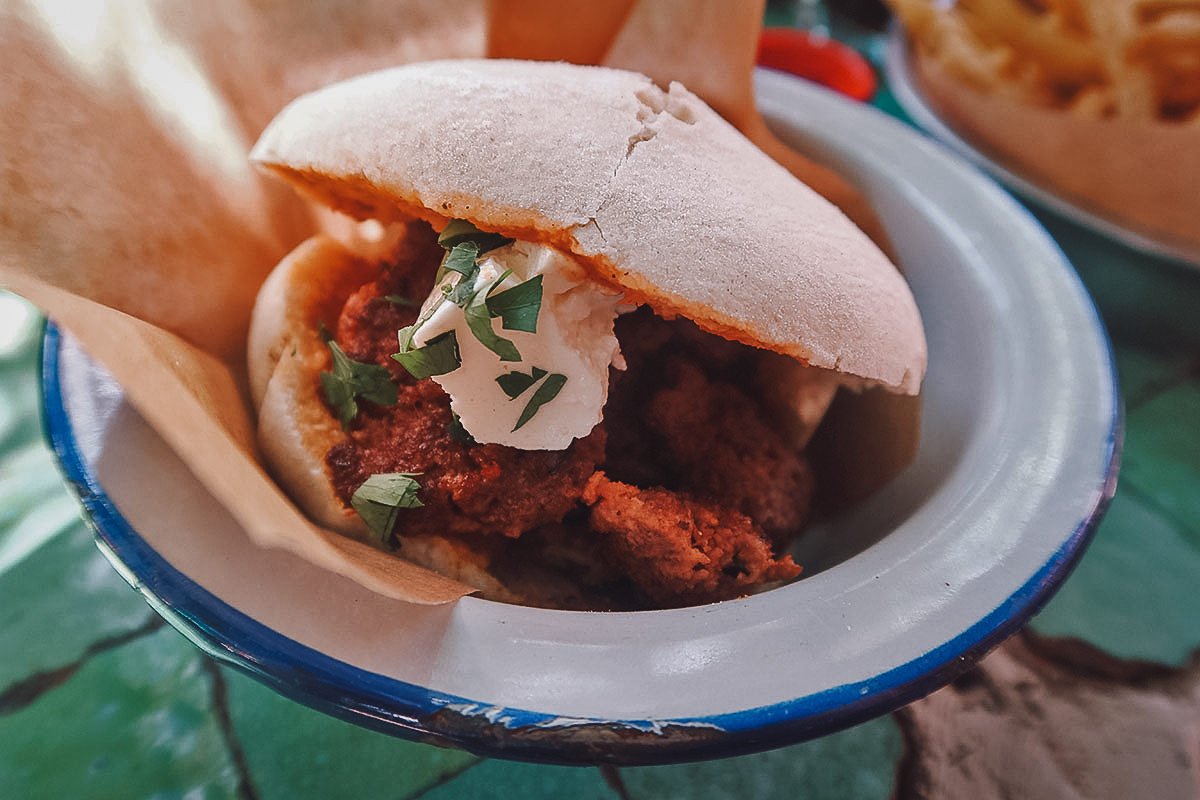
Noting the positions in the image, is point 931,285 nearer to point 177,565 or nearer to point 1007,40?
point 177,565

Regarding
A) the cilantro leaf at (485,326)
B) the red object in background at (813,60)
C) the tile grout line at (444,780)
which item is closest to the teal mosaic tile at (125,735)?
the tile grout line at (444,780)

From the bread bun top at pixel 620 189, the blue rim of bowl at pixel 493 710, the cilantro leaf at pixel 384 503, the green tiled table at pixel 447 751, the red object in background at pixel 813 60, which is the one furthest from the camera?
the red object in background at pixel 813 60

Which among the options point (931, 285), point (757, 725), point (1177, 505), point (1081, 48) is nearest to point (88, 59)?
point (757, 725)

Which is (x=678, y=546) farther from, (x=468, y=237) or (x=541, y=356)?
(x=468, y=237)

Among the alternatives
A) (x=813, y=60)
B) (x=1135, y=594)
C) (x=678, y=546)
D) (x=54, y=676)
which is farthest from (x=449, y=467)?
(x=813, y=60)

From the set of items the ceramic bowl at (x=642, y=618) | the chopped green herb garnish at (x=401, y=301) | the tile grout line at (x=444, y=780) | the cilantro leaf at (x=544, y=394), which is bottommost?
the tile grout line at (x=444, y=780)

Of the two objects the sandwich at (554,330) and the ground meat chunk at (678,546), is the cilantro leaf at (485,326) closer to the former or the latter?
the sandwich at (554,330)

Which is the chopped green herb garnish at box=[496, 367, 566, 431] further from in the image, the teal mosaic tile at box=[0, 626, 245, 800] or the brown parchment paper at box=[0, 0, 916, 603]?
the teal mosaic tile at box=[0, 626, 245, 800]
